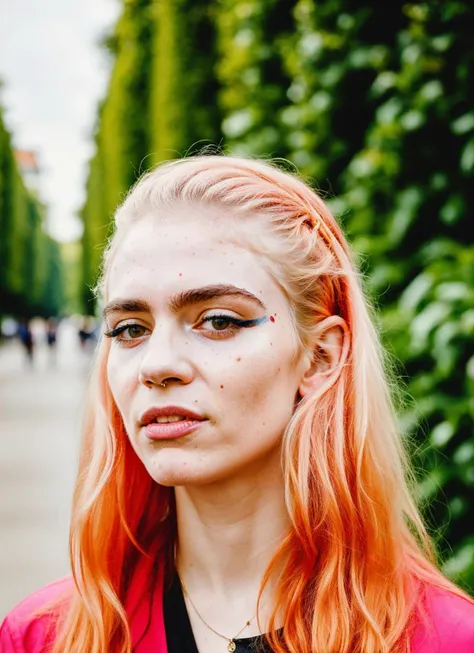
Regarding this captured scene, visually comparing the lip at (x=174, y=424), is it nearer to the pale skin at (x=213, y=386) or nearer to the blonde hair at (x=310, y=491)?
the pale skin at (x=213, y=386)

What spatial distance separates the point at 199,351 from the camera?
171cm

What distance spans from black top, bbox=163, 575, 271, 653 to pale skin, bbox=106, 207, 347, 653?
19mm

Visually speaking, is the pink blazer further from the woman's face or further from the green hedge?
the green hedge

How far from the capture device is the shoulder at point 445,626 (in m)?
1.62

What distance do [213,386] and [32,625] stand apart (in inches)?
26.8

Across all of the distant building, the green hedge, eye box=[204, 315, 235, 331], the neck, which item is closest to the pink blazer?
the neck

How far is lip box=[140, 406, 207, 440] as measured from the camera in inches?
66.8

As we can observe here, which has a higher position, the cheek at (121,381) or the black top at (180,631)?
the cheek at (121,381)

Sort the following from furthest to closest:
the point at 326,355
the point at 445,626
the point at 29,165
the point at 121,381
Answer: the point at 29,165
the point at 326,355
the point at 121,381
the point at 445,626

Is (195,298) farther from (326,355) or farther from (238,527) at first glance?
(238,527)

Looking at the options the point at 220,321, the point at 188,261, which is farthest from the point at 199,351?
the point at 188,261

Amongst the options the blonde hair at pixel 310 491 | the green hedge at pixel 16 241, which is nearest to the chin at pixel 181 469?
the blonde hair at pixel 310 491

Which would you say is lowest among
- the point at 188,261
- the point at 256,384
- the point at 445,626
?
the point at 445,626

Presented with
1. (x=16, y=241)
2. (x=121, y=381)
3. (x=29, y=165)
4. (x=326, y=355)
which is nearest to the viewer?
(x=121, y=381)
